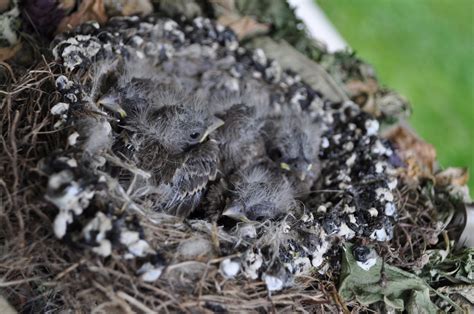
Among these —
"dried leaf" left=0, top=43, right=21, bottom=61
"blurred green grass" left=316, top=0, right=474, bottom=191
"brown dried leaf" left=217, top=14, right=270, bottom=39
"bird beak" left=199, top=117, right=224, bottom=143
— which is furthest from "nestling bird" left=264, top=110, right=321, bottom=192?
"blurred green grass" left=316, top=0, right=474, bottom=191

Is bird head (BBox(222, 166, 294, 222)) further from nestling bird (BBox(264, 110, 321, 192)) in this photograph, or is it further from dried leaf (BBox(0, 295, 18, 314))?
dried leaf (BBox(0, 295, 18, 314))

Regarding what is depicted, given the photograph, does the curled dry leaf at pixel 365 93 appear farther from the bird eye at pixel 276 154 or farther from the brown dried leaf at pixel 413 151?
the bird eye at pixel 276 154

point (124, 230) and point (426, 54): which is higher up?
point (124, 230)

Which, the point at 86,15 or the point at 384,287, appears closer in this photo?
the point at 384,287

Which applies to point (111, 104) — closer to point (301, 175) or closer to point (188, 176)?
point (188, 176)

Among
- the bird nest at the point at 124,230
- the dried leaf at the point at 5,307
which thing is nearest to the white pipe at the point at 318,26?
the bird nest at the point at 124,230

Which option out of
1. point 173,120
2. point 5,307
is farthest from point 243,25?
point 5,307
